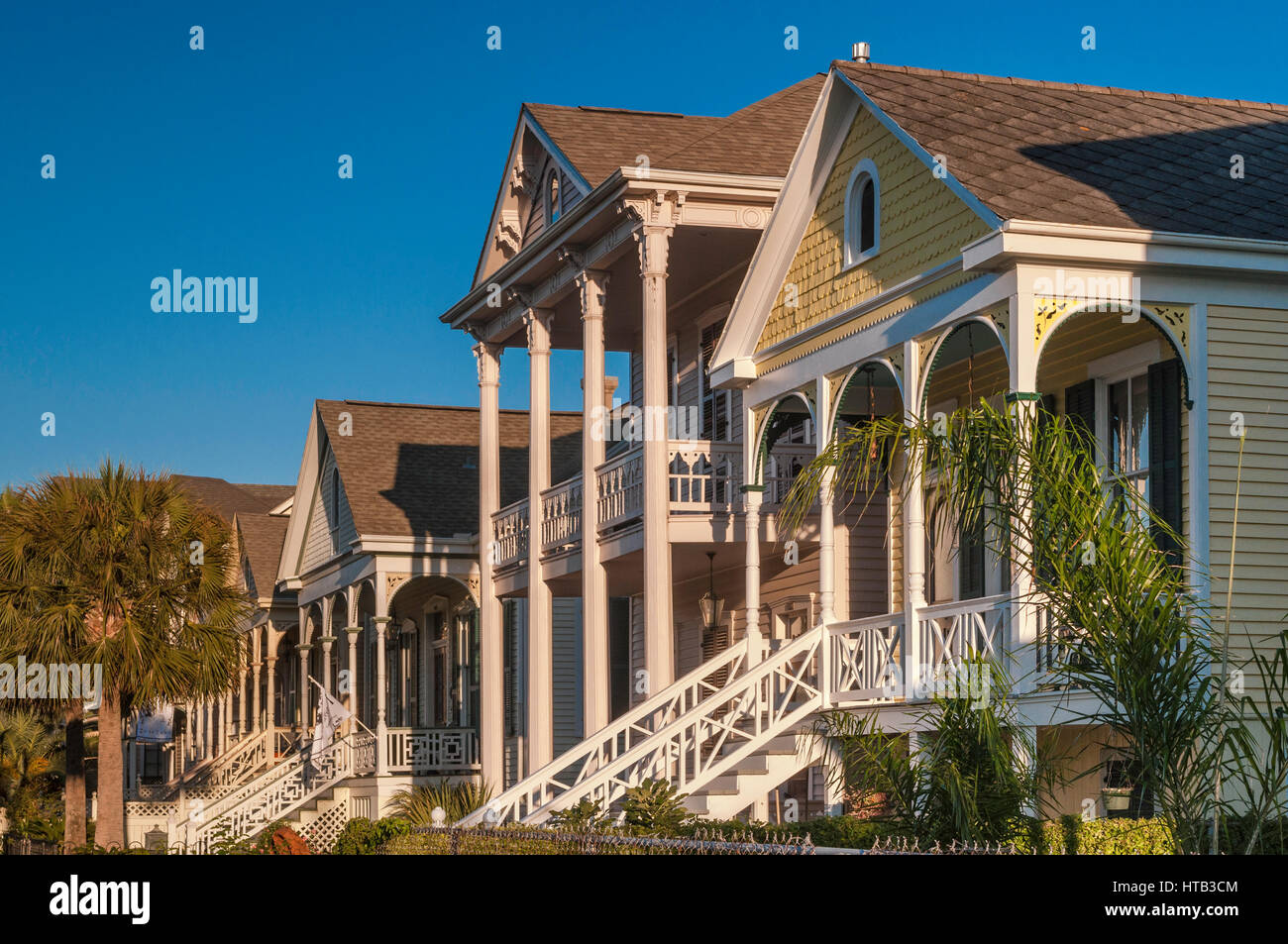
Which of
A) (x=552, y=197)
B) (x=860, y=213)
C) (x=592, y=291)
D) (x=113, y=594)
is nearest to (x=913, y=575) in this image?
(x=860, y=213)

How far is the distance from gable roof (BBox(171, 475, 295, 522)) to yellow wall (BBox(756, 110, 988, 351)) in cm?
5196

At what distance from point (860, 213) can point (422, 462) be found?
1881 centimetres

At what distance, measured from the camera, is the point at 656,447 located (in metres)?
21.1

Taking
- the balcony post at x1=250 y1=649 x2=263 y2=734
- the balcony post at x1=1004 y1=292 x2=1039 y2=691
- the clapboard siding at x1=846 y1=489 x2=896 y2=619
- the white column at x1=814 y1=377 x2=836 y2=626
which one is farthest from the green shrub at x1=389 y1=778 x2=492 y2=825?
Result: the balcony post at x1=250 y1=649 x2=263 y2=734

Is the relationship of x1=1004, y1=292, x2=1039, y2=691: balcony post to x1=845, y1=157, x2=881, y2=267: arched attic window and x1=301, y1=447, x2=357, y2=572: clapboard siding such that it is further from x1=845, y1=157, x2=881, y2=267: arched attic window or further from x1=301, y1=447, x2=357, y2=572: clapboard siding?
x1=301, y1=447, x2=357, y2=572: clapboard siding

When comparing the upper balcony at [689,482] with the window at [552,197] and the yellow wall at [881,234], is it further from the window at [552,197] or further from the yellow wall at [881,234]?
the window at [552,197]

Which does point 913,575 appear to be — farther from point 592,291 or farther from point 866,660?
point 592,291

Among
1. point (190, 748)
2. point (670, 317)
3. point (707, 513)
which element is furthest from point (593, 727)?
point (190, 748)

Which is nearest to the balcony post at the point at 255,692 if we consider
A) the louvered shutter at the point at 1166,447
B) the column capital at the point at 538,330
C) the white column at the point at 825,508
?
the column capital at the point at 538,330

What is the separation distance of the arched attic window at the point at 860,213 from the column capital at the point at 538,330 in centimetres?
762

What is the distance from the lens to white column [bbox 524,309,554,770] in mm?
25094

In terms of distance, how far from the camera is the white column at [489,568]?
90.0 feet

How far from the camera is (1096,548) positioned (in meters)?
11.0
